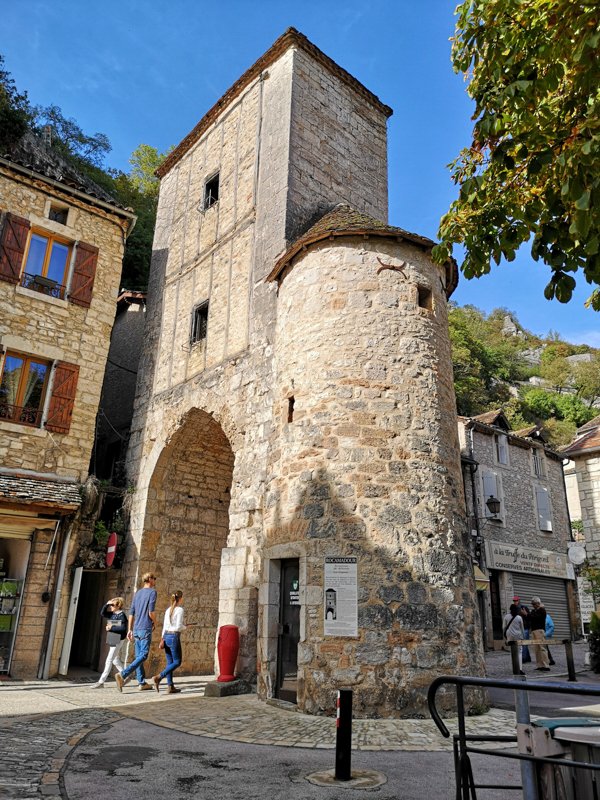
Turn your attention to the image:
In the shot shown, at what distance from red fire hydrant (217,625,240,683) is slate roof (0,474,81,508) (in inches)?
146

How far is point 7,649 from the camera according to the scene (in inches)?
392

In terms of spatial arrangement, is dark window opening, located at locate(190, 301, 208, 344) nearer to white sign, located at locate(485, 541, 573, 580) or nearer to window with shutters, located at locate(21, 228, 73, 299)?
window with shutters, located at locate(21, 228, 73, 299)

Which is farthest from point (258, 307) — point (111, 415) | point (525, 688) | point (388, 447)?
point (525, 688)

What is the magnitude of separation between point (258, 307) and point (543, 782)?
9.14 metres

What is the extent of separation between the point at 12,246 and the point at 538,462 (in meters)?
18.3

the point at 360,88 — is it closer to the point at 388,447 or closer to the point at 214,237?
the point at 214,237

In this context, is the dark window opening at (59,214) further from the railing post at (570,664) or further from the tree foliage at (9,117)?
the railing post at (570,664)

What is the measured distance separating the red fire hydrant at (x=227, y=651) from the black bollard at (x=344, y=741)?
4.30 meters

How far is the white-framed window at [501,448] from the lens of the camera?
67.6 feet

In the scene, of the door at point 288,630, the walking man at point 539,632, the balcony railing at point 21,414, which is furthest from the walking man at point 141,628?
the walking man at point 539,632

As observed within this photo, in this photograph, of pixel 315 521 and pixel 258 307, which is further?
pixel 258 307

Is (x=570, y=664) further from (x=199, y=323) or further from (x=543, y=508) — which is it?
Result: (x=543, y=508)

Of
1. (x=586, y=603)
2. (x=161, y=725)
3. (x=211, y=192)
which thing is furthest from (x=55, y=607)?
(x=586, y=603)

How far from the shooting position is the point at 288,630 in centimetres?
761
